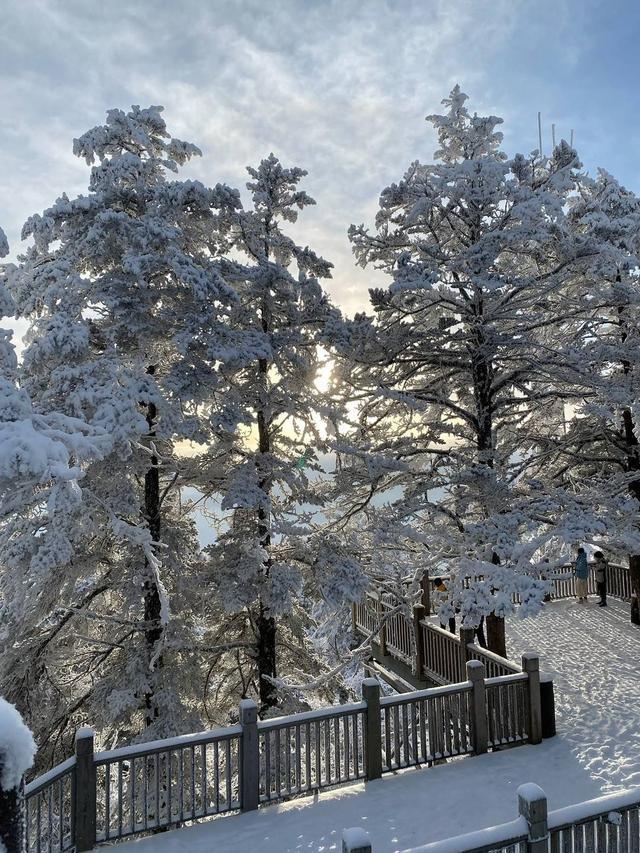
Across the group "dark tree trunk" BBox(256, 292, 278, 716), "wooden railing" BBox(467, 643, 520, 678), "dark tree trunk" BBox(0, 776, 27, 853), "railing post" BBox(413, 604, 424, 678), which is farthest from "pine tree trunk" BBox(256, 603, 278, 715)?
"dark tree trunk" BBox(0, 776, 27, 853)

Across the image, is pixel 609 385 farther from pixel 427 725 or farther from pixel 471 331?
pixel 427 725

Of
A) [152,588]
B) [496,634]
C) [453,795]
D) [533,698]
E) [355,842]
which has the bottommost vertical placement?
[453,795]

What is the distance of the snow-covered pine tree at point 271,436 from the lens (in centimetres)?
889

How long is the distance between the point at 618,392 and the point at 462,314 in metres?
2.98

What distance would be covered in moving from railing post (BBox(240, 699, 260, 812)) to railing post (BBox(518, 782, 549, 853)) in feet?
10.8

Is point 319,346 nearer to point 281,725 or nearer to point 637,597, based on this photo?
point 281,725

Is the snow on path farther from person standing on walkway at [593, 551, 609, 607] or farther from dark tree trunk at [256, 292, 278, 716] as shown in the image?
dark tree trunk at [256, 292, 278, 716]

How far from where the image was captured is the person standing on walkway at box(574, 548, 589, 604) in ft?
49.8

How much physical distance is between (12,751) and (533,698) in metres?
7.79

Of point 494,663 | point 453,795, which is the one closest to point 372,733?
point 453,795

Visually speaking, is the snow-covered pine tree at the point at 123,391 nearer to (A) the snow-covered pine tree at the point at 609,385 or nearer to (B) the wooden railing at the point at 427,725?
(B) the wooden railing at the point at 427,725

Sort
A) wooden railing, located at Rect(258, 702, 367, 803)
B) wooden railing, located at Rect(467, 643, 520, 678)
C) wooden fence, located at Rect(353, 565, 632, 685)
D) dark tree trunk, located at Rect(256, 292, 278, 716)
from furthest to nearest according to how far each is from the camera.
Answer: wooden fence, located at Rect(353, 565, 632, 685) → dark tree trunk, located at Rect(256, 292, 278, 716) → wooden railing, located at Rect(467, 643, 520, 678) → wooden railing, located at Rect(258, 702, 367, 803)

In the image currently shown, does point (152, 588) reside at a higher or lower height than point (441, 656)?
higher

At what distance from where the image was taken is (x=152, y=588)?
9.12 meters
